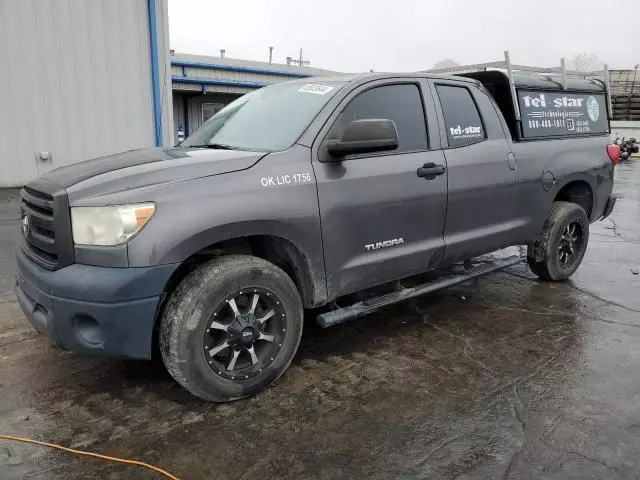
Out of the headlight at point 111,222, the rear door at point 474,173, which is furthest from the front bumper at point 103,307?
the rear door at point 474,173

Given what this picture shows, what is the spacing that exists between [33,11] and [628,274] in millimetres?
11169

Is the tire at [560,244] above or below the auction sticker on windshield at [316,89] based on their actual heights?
below

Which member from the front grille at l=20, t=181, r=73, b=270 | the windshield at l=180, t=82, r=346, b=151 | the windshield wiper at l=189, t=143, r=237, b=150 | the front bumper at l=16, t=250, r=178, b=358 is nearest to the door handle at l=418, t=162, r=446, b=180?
the windshield at l=180, t=82, r=346, b=151

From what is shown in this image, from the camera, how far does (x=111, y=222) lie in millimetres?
2748

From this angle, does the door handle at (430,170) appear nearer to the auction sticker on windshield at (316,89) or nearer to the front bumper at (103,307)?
the auction sticker on windshield at (316,89)

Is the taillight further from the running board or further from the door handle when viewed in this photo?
the door handle

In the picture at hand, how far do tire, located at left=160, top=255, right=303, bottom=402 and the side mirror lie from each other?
0.83 metres

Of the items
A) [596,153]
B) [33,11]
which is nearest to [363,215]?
[596,153]

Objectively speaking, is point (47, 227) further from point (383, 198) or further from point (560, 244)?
point (560, 244)

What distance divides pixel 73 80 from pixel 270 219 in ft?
32.3

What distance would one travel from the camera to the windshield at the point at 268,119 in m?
3.56

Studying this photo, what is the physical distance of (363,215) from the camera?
355 centimetres

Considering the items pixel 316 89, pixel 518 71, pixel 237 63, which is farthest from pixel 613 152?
pixel 237 63

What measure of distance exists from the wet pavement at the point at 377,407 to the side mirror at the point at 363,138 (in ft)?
4.78
